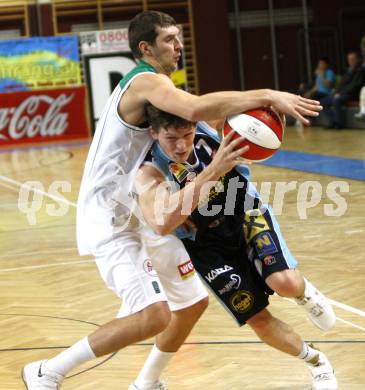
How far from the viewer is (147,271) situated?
362 cm

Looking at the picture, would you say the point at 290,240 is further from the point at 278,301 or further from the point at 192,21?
the point at 192,21

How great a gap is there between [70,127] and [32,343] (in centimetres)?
1341

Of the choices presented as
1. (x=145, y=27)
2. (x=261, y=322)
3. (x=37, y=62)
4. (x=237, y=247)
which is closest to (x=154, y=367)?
A: (x=261, y=322)

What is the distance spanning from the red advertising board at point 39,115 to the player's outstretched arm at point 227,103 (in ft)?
47.1

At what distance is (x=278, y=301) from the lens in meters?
5.39

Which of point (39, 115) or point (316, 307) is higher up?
point (316, 307)

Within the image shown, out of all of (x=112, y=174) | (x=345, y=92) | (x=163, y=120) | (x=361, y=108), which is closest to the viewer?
(x=163, y=120)

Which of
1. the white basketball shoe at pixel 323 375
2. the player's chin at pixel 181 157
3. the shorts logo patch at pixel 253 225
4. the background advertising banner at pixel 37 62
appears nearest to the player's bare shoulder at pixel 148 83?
the player's chin at pixel 181 157

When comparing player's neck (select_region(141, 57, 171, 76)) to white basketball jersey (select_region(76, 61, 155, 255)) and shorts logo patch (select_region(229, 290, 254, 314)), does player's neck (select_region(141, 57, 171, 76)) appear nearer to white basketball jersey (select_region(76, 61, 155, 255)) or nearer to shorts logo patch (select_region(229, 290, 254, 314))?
white basketball jersey (select_region(76, 61, 155, 255))

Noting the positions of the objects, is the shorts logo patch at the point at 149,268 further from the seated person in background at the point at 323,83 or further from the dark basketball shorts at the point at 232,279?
the seated person in background at the point at 323,83

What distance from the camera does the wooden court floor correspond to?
4160 mm

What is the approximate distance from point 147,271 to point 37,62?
15041 millimetres

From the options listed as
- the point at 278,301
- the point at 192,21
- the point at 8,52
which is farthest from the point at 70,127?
the point at 278,301

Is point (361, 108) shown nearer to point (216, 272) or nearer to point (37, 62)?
point (37, 62)
